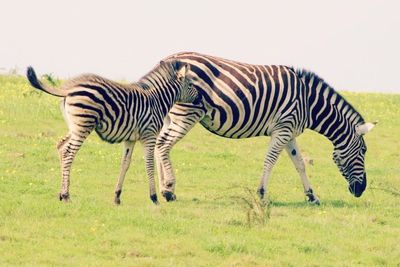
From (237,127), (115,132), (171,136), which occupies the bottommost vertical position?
(171,136)

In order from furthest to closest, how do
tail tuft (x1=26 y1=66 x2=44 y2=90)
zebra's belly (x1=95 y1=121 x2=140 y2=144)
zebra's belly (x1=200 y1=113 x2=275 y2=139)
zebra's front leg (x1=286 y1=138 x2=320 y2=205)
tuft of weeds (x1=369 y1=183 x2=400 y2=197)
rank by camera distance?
tuft of weeds (x1=369 y1=183 x2=400 y2=197) < zebra's front leg (x1=286 y1=138 x2=320 y2=205) < zebra's belly (x1=200 y1=113 x2=275 y2=139) < zebra's belly (x1=95 y1=121 x2=140 y2=144) < tail tuft (x1=26 y1=66 x2=44 y2=90)

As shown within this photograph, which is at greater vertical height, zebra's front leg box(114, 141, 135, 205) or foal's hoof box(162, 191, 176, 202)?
zebra's front leg box(114, 141, 135, 205)

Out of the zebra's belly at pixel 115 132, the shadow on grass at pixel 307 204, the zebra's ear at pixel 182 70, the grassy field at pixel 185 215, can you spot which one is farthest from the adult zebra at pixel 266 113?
the zebra's belly at pixel 115 132

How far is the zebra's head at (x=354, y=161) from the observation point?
1798 centimetres

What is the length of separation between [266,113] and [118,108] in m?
3.68

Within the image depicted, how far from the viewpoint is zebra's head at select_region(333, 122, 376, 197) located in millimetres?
17984

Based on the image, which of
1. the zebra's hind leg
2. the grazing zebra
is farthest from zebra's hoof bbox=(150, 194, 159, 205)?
the zebra's hind leg

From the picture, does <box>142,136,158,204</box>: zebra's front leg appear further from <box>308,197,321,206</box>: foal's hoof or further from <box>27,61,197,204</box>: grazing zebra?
<box>308,197,321,206</box>: foal's hoof

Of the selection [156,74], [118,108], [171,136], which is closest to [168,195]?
[171,136]

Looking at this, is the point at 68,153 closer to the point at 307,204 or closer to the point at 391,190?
the point at 307,204

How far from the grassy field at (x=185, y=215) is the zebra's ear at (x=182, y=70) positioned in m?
2.34

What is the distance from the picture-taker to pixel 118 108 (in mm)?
14625

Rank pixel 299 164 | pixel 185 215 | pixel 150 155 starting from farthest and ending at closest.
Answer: pixel 299 164 → pixel 150 155 → pixel 185 215

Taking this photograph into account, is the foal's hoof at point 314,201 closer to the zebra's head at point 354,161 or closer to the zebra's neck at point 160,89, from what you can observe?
the zebra's head at point 354,161
